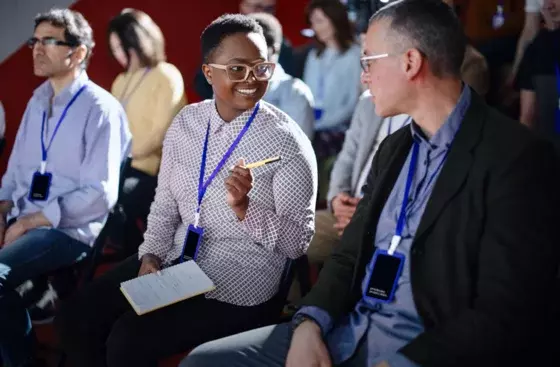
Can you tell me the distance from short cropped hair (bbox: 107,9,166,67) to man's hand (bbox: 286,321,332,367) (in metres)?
2.41

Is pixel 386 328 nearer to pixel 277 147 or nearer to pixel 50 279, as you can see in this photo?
pixel 277 147

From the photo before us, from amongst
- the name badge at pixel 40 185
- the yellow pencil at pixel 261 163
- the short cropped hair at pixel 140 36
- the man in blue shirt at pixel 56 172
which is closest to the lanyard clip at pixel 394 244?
the yellow pencil at pixel 261 163

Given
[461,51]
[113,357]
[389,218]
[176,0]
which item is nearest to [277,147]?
[389,218]

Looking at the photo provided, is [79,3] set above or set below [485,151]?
above

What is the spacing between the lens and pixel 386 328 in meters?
1.47

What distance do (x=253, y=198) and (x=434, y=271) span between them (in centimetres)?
73

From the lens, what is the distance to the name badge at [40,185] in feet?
8.28

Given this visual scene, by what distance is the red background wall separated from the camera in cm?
364

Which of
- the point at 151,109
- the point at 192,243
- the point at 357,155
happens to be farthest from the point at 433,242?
the point at 151,109

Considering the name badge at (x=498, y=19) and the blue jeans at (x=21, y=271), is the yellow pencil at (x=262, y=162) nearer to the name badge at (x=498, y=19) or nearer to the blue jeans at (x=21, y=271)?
the blue jeans at (x=21, y=271)

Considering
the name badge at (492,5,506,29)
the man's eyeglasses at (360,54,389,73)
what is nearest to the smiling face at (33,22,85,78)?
the man's eyeglasses at (360,54,389,73)

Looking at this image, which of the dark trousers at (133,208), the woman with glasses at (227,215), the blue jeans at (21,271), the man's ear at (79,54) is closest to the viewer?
the woman with glasses at (227,215)

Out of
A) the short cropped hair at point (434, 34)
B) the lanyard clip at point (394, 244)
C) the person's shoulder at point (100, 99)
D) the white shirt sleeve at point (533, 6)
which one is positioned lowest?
the lanyard clip at point (394, 244)

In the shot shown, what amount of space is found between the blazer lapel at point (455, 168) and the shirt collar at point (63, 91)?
1.81 meters
